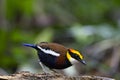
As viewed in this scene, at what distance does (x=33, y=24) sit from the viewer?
11617mm

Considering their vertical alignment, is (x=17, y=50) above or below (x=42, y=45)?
below

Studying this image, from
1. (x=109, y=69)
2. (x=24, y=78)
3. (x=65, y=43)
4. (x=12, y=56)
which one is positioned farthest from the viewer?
(x=65, y=43)

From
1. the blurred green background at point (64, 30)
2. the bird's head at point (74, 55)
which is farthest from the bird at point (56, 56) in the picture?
the blurred green background at point (64, 30)

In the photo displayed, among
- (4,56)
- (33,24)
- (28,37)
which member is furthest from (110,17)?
(4,56)

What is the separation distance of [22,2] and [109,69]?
288 cm

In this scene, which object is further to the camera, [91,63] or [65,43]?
[65,43]

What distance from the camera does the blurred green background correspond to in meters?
9.25

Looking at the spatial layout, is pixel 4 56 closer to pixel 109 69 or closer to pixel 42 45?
pixel 109 69

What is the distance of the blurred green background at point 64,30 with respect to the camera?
30.3ft

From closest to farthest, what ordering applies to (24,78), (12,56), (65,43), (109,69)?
1. (24,78)
2. (109,69)
3. (12,56)
4. (65,43)

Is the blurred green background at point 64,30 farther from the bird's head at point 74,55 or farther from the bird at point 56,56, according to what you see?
the bird's head at point 74,55

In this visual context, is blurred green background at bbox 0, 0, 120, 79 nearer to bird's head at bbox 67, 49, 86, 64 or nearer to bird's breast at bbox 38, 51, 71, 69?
bird's breast at bbox 38, 51, 71, 69

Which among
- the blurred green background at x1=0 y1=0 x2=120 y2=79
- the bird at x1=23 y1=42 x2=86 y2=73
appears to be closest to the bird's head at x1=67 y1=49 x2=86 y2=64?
the bird at x1=23 y1=42 x2=86 y2=73

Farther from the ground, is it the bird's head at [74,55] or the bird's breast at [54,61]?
the bird's head at [74,55]
